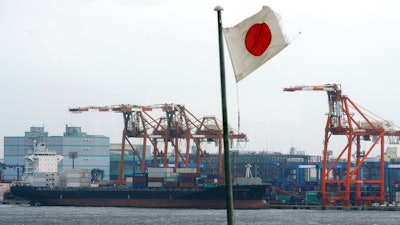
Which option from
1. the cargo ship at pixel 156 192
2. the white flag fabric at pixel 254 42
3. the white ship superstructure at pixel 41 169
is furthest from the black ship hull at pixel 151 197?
the white flag fabric at pixel 254 42

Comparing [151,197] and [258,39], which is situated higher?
[258,39]

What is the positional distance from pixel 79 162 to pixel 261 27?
596 feet

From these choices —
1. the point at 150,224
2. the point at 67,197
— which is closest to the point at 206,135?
the point at 67,197

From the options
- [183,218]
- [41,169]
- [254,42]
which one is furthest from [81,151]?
[254,42]

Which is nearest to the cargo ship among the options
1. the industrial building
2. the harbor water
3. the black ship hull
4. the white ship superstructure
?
the black ship hull

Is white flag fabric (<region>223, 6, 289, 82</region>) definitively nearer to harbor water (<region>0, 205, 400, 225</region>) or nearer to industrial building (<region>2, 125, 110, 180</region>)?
harbor water (<region>0, 205, 400, 225</region>)

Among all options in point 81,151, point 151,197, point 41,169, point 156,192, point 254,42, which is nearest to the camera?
point 254,42

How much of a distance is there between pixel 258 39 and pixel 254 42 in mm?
53

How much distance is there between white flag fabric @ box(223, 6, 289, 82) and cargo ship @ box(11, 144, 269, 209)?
108 m

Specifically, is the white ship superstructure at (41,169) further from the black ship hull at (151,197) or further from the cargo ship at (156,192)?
the black ship hull at (151,197)

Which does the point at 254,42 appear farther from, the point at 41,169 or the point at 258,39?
the point at 41,169

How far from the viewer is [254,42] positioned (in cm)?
991

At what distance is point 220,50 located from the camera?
31.3 feet

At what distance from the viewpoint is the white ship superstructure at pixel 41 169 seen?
141375 mm
